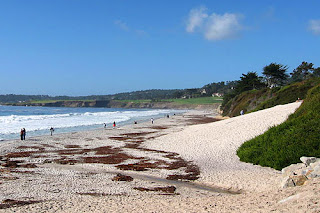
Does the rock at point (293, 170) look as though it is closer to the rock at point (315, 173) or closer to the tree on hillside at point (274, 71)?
the rock at point (315, 173)

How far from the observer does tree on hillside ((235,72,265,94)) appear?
7706 cm

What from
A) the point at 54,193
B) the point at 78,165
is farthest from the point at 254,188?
the point at 78,165

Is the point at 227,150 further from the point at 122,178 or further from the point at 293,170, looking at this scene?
the point at 122,178

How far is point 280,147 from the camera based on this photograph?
1562cm

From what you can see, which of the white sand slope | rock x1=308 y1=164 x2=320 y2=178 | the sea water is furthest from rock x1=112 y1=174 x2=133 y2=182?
the sea water

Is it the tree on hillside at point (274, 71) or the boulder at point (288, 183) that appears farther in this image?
the tree on hillside at point (274, 71)

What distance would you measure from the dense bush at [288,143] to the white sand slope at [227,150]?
25.4 inches

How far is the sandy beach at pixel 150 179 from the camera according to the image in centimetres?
914

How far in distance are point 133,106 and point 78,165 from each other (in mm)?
182277

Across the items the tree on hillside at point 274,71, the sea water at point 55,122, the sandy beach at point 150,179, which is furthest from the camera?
the tree on hillside at point 274,71

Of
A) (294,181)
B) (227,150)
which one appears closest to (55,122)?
(227,150)

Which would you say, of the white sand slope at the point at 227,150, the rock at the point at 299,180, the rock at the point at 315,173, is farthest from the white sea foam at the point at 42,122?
the rock at the point at 315,173

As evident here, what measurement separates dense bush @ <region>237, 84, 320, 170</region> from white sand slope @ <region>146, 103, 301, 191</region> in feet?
2.12

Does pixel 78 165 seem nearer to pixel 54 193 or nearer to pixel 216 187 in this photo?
pixel 54 193
